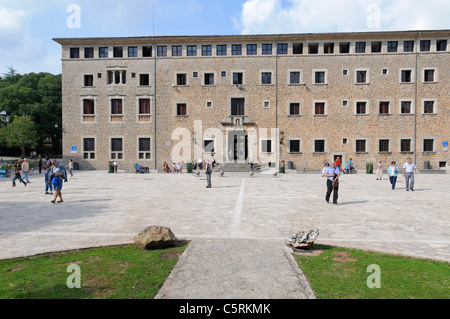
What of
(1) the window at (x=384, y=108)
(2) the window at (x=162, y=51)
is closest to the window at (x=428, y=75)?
(1) the window at (x=384, y=108)

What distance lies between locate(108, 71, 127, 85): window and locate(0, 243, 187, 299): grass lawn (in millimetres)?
30119

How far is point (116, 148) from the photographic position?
109 feet

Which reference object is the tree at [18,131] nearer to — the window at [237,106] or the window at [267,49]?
the window at [237,106]

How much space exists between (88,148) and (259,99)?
786 inches

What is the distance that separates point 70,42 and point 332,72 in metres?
29.0

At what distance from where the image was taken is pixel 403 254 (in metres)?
6.04

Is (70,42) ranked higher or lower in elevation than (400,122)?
higher

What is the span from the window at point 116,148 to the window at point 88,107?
405 centimetres

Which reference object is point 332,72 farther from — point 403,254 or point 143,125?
point 403,254

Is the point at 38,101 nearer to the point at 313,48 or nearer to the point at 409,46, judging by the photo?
the point at 313,48

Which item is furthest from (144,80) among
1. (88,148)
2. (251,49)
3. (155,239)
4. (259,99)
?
(155,239)

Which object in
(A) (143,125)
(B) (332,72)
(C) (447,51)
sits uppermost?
(C) (447,51)

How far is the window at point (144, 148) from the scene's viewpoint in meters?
33.0

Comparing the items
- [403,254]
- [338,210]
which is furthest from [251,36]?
[403,254]
